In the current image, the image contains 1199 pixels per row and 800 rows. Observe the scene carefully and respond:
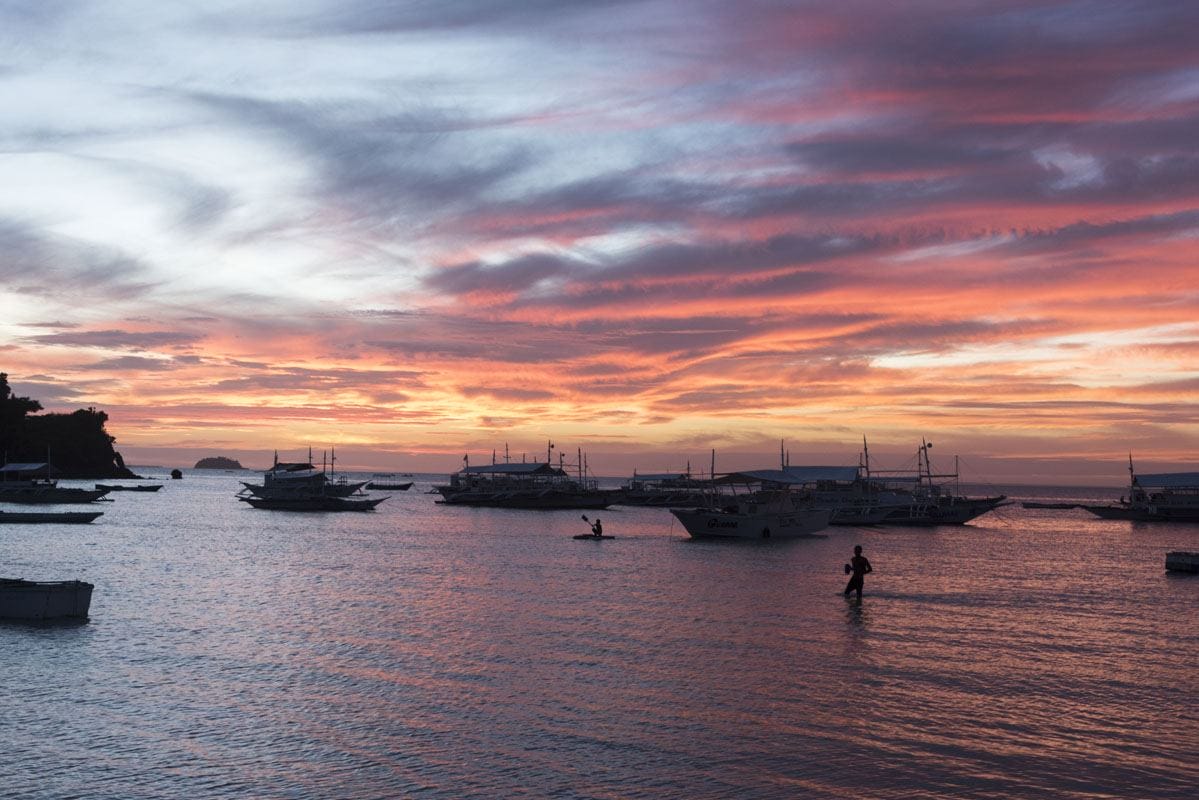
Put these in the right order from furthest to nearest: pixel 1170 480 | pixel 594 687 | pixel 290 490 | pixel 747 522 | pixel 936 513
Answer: pixel 1170 480 < pixel 290 490 < pixel 936 513 < pixel 747 522 < pixel 594 687

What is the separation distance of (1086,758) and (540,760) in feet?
37.4

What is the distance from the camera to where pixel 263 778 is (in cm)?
1836

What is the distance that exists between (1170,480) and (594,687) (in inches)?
6074

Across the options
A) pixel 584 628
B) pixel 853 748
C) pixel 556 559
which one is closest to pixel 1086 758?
pixel 853 748

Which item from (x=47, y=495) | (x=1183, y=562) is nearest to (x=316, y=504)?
(x=47, y=495)

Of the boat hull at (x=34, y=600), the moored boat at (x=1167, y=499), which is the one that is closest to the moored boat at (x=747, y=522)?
the boat hull at (x=34, y=600)

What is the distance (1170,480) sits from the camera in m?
152

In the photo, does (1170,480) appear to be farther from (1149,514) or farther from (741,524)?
(741,524)

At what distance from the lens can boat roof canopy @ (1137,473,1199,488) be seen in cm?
15000

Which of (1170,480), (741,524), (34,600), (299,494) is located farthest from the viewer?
(1170,480)

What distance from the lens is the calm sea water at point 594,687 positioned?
61.5 feet

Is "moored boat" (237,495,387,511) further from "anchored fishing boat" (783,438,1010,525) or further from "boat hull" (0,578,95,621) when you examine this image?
"boat hull" (0,578,95,621)

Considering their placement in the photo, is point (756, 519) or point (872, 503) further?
point (872, 503)

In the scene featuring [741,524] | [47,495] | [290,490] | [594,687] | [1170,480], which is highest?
[1170,480]
